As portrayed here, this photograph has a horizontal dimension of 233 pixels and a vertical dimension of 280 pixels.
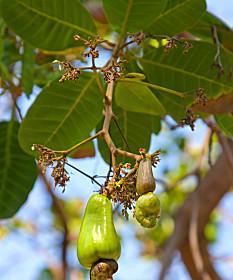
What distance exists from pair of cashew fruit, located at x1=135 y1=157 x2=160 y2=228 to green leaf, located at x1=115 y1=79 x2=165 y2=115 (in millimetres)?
320

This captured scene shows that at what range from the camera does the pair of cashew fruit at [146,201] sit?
906mm

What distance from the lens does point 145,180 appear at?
93cm

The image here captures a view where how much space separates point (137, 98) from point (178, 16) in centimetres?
18

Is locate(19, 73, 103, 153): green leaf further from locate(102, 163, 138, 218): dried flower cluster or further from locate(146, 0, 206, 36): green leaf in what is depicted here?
locate(102, 163, 138, 218): dried flower cluster

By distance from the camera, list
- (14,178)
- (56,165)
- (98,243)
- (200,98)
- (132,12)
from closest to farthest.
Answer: (98,243) < (56,165) < (200,98) < (132,12) < (14,178)

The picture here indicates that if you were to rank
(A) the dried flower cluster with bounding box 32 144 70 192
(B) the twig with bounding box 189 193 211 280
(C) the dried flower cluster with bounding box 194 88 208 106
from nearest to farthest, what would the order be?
(A) the dried flower cluster with bounding box 32 144 70 192 < (C) the dried flower cluster with bounding box 194 88 208 106 < (B) the twig with bounding box 189 193 211 280

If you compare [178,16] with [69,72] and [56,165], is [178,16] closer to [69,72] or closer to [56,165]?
[69,72]

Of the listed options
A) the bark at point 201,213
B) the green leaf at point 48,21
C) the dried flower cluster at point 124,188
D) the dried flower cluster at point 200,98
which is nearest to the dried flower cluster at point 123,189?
the dried flower cluster at point 124,188

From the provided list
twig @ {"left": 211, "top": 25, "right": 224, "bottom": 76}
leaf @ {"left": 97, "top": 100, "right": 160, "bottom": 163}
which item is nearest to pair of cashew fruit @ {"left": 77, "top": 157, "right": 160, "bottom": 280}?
twig @ {"left": 211, "top": 25, "right": 224, "bottom": 76}

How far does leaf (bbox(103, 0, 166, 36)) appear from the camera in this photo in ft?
4.28

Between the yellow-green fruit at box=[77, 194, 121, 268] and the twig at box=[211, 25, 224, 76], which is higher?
the twig at box=[211, 25, 224, 76]

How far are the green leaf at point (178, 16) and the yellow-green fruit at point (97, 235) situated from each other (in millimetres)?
485

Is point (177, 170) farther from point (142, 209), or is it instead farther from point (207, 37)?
point (142, 209)

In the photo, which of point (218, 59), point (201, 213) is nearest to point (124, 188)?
point (218, 59)
